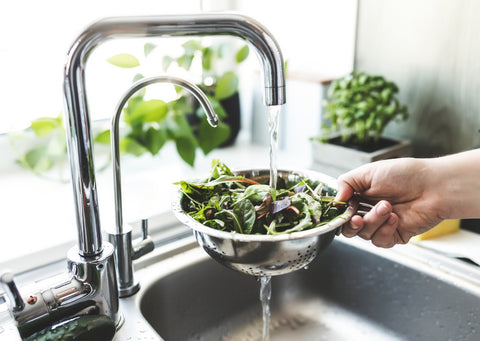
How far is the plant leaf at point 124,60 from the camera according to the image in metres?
1.15

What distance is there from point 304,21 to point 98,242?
37.7 inches

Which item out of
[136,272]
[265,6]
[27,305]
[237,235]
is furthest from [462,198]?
[265,6]

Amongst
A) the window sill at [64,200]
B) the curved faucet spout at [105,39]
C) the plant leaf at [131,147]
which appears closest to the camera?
the curved faucet spout at [105,39]

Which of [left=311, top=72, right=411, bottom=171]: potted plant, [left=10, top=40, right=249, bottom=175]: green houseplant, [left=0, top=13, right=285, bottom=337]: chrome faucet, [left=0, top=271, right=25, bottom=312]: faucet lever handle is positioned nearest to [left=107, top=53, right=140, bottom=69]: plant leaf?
[left=10, top=40, right=249, bottom=175]: green houseplant

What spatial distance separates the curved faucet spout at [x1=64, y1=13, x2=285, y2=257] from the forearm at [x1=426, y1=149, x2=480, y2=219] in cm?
42

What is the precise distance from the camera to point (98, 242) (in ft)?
2.15

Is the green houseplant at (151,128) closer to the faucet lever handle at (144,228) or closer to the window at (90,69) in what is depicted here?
the window at (90,69)

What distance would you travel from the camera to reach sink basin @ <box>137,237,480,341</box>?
0.82 m

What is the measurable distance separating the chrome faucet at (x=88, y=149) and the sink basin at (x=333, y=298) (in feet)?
0.54

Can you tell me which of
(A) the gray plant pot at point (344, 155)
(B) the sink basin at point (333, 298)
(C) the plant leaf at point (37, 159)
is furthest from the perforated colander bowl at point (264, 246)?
(C) the plant leaf at point (37, 159)

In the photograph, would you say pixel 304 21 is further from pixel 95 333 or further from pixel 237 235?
pixel 95 333

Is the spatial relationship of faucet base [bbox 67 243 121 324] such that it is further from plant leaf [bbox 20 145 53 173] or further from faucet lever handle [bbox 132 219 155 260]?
plant leaf [bbox 20 145 53 173]

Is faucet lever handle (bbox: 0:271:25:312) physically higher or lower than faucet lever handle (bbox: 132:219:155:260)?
higher

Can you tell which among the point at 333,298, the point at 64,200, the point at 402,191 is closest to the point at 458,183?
the point at 402,191
